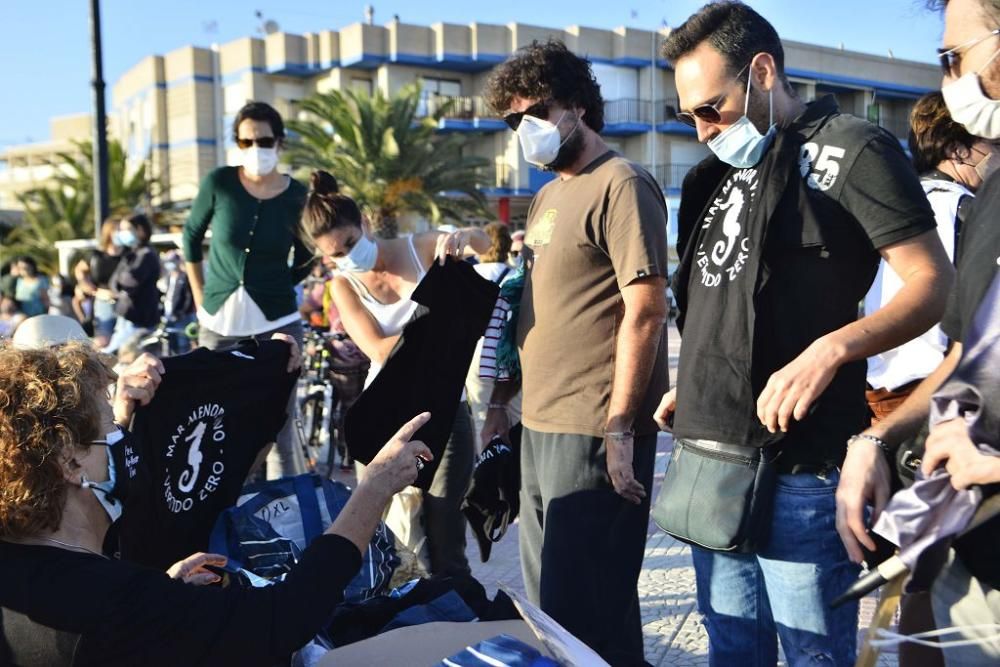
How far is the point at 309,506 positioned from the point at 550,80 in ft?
5.22

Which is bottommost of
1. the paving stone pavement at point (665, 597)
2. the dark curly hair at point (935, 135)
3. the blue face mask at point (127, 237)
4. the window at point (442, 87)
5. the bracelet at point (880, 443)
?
the paving stone pavement at point (665, 597)

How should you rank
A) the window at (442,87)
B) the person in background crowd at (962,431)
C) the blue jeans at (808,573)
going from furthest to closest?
1. the window at (442,87)
2. the blue jeans at (808,573)
3. the person in background crowd at (962,431)

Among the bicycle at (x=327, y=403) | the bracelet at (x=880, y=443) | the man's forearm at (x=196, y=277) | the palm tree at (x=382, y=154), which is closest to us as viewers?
the bracelet at (x=880, y=443)

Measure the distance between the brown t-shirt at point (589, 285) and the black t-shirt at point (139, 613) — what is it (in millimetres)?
1005

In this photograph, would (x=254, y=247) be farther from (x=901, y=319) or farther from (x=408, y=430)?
(x=901, y=319)

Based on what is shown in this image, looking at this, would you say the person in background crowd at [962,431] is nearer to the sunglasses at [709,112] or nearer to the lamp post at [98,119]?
the sunglasses at [709,112]

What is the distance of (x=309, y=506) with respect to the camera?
126 inches

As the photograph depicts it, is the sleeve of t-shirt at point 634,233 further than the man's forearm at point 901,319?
Yes

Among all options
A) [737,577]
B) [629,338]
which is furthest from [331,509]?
[737,577]

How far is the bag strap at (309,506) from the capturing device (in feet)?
10.4

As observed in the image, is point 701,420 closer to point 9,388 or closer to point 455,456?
point 9,388

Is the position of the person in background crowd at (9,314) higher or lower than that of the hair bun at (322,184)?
lower

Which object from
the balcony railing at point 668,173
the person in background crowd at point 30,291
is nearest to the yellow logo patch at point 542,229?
the person in background crowd at point 30,291

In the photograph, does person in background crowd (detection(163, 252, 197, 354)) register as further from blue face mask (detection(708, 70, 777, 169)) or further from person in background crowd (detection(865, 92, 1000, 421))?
blue face mask (detection(708, 70, 777, 169))
